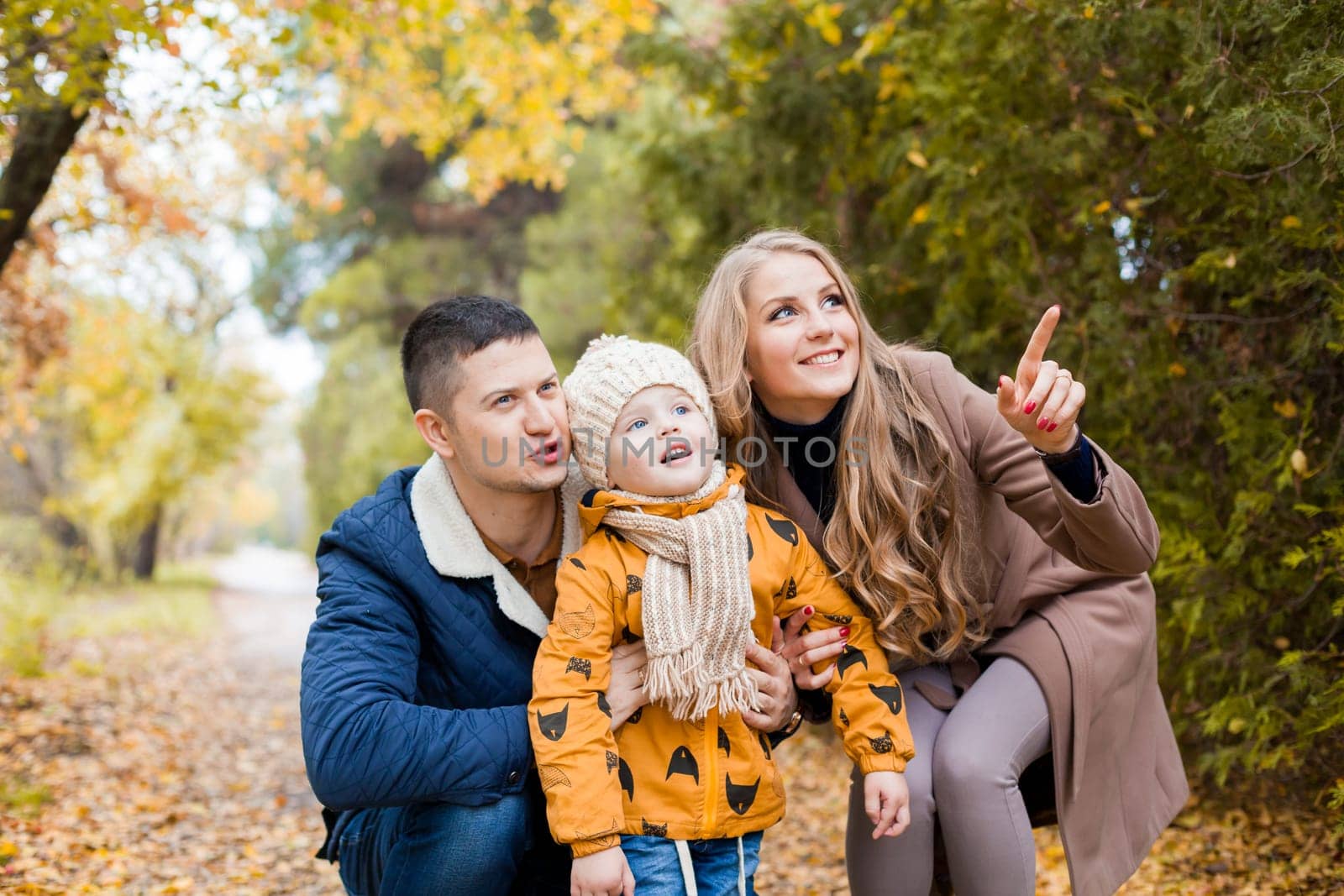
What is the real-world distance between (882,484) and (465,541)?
966 mm

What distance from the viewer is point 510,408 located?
2.24 metres

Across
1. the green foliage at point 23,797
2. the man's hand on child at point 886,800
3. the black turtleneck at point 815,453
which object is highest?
the black turtleneck at point 815,453

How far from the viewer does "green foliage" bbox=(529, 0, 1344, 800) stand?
104 inches

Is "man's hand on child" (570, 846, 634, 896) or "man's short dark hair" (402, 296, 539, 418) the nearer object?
"man's hand on child" (570, 846, 634, 896)

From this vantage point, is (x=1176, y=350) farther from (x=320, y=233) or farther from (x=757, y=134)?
(x=320, y=233)

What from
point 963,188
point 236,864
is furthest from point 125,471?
point 963,188

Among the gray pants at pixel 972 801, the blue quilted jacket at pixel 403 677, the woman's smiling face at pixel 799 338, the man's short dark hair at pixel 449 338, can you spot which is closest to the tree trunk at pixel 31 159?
the man's short dark hair at pixel 449 338

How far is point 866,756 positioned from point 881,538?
1.61 feet

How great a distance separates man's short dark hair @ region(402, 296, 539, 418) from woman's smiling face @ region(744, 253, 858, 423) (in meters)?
0.56

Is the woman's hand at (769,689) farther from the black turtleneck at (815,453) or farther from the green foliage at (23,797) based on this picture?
the green foliage at (23,797)

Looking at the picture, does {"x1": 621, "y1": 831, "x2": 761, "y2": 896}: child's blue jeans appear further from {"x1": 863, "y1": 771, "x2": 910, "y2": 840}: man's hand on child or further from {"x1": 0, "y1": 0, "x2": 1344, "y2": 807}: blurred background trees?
{"x1": 0, "y1": 0, "x2": 1344, "y2": 807}: blurred background trees

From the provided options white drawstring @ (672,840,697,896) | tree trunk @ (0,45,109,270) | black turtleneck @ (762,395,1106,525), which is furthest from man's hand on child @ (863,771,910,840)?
tree trunk @ (0,45,109,270)

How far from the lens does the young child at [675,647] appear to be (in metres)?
2.03

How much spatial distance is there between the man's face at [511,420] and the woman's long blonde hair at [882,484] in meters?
0.42
